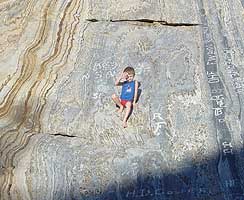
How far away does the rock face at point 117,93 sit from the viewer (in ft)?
6.73

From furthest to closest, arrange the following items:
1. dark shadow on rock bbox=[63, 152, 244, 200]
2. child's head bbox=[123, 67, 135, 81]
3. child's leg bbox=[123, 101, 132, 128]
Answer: child's head bbox=[123, 67, 135, 81] < child's leg bbox=[123, 101, 132, 128] < dark shadow on rock bbox=[63, 152, 244, 200]

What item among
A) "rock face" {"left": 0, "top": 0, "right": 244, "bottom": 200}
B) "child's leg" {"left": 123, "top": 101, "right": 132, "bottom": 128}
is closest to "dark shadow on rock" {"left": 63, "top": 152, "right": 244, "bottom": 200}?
"rock face" {"left": 0, "top": 0, "right": 244, "bottom": 200}

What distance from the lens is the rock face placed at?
6.73 ft

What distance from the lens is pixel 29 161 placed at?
2.11 metres

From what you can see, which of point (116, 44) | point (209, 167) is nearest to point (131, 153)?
point (209, 167)

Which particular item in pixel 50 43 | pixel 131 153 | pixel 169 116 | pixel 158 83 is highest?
pixel 50 43

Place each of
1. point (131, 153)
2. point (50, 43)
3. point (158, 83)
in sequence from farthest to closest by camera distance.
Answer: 1. point (50, 43)
2. point (158, 83)
3. point (131, 153)

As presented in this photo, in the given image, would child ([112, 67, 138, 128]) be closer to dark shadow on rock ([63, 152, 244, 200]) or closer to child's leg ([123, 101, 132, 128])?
child's leg ([123, 101, 132, 128])

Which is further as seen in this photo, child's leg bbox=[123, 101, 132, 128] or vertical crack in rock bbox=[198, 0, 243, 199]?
child's leg bbox=[123, 101, 132, 128]

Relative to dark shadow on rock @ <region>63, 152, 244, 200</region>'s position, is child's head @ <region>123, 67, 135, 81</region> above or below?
above

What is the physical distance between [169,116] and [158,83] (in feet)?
0.71

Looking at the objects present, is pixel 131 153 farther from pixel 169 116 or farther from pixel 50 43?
pixel 50 43

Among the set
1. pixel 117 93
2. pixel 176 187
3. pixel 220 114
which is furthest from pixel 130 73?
pixel 176 187

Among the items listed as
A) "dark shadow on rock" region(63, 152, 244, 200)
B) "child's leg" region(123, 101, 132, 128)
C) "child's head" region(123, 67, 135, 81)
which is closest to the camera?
"dark shadow on rock" region(63, 152, 244, 200)
